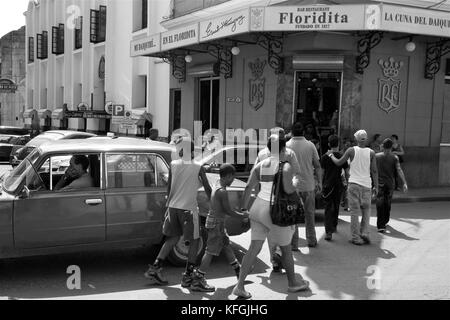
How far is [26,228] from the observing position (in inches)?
212

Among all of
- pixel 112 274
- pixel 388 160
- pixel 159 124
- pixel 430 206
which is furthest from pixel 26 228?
pixel 159 124

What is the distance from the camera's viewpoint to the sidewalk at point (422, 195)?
11875 mm

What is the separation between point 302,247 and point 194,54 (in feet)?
34.6

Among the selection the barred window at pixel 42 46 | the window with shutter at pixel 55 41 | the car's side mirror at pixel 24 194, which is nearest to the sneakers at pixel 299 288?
the car's side mirror at pixel 24 194

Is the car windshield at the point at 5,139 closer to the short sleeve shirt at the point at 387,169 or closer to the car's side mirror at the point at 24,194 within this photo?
the car's side mirror at the point at 24,194

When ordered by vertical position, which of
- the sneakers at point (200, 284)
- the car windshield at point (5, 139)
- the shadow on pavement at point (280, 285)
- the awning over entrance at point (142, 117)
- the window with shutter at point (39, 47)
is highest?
the window with shutter at point (39, 47)

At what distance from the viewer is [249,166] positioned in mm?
8945

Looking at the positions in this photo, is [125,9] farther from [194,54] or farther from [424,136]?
[424,136]

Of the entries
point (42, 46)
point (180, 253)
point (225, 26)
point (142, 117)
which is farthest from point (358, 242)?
point (42, 46)

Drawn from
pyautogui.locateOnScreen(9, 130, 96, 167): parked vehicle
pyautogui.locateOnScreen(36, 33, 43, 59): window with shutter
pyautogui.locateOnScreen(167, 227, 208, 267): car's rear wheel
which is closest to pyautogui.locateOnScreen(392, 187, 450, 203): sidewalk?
pyautogui.locateOnScreen(167, 227, 208, 267): car's rear wheel

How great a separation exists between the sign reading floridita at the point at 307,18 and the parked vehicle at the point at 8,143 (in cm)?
1115

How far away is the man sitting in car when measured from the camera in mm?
5879

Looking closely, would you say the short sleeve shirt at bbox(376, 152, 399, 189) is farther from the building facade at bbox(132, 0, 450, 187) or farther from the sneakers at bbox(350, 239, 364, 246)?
the building facade at bbox(132, 0, 450, 187)
